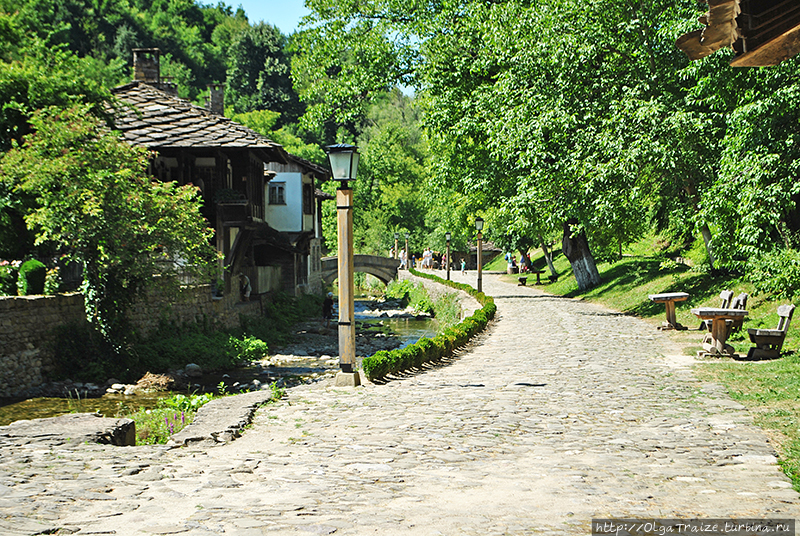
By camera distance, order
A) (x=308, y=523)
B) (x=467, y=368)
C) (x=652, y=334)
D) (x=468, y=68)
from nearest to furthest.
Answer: (x=308, y=523) → (x=467, y=368) → (x=652, y=334) → (x=468, y=68)

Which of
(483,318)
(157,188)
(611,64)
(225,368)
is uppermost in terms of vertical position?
(611,64)

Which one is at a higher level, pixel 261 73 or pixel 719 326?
pixel 261 73

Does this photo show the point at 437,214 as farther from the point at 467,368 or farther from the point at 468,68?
the point at 467,368

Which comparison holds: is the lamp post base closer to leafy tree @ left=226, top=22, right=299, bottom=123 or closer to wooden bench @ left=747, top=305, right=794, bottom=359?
wooden bench @ left=747, top=305, right=794, bottom=359

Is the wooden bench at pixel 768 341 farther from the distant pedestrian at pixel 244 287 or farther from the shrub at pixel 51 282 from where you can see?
the distant pedestrian at pixel 244 287

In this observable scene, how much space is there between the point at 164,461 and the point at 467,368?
6919mm

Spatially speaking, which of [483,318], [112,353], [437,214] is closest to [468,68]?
[483,318]

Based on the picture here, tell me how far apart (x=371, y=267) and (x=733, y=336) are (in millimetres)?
36284

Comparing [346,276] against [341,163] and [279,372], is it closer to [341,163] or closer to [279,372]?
[341,163]

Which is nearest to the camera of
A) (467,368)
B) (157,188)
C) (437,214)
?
(467,368)

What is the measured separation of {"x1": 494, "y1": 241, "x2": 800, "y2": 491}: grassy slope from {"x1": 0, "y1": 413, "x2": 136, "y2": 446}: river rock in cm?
647

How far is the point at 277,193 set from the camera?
31.8m

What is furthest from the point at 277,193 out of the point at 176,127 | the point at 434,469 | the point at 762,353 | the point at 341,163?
the point at 434,469

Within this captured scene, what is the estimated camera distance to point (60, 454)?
6.61 meters
